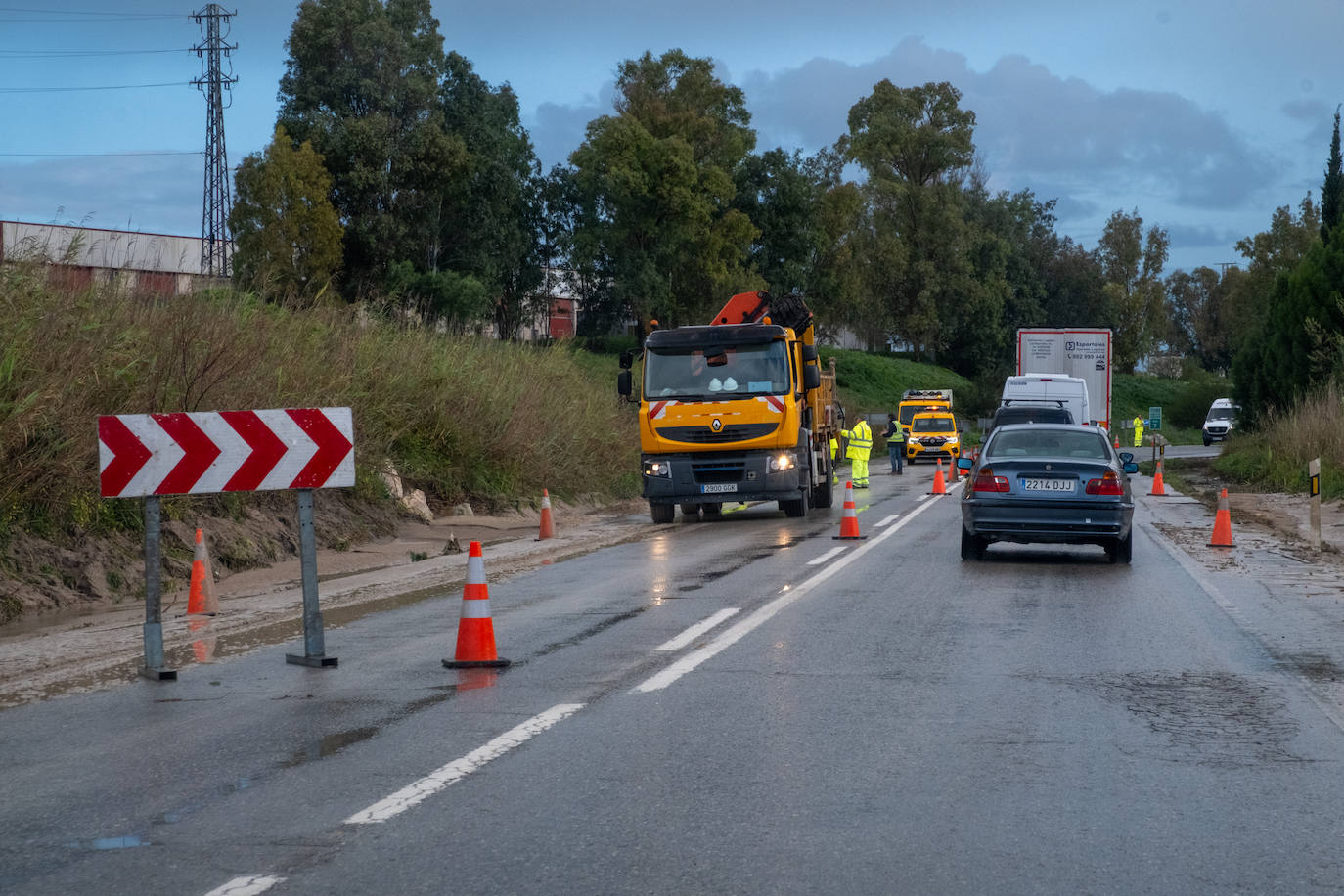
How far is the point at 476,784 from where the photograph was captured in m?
6.05

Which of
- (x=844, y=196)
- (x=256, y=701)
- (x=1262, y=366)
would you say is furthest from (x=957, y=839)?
(x=844, y=196)

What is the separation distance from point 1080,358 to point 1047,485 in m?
22.8

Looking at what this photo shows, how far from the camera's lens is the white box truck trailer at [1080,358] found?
36656 millimetres

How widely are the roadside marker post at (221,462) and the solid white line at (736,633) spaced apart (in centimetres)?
223

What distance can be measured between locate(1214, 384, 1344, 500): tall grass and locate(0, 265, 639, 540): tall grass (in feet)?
46.0

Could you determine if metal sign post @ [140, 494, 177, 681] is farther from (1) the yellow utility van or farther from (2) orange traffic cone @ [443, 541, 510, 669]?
(1) the yellow utility van

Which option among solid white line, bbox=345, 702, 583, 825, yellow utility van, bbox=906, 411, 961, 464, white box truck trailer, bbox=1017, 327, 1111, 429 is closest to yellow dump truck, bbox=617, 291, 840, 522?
solid white line, bbox=345, 702, 583, 825

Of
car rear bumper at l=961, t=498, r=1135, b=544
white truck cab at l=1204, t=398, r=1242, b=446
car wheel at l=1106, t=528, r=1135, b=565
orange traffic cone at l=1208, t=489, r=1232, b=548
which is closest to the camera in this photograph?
car rear bumper at l=961, t=498, r=1135, b=544

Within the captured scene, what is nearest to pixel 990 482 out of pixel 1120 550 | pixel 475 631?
pixel 1120 550

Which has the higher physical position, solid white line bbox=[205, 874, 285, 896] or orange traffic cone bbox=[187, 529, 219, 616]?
orange traffic cone bbox=[187, 529, 219, 616]

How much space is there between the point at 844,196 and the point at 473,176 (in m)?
26.3

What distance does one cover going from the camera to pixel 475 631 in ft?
30.0

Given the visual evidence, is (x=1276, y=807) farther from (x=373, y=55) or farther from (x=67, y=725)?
(x=373, y=55)

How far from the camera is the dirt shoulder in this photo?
9.53 m
